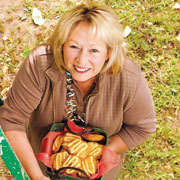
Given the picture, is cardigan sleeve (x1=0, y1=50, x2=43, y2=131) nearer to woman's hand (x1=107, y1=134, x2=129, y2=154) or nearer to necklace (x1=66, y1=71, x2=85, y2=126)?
necklace (x1=66, y1=71, x2=85, y2=126)

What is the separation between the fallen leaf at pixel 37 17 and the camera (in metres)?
2.67

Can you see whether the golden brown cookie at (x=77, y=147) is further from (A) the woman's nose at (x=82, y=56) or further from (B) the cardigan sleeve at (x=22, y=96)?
(A) the woman's nose at (x=82, y=56)

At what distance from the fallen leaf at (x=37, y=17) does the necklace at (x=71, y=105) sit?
1279 millimetres

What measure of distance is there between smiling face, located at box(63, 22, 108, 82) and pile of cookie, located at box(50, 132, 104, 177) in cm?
39

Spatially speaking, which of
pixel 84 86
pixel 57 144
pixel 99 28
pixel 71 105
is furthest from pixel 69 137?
pixel 99 28

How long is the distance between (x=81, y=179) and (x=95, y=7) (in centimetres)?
95

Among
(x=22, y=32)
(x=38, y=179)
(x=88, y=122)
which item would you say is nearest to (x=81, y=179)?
(x=38, y=179)

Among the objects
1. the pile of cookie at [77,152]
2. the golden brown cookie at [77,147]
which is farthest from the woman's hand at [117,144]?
the golden brown cookie at [77,147]

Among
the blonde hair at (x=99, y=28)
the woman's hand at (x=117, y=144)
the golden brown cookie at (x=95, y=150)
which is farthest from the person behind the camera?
the woman's hand at (x=117, y=144)

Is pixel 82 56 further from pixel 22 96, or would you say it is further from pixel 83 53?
pixel 22 96

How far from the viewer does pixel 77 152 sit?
1.58m

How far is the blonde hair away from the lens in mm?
1381

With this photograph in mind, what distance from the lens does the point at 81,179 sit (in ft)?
4.98

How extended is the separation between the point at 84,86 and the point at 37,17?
1.31 meters
